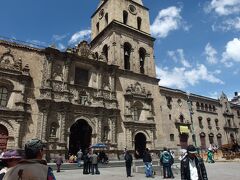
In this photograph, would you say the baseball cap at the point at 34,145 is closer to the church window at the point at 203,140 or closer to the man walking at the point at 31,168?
the man walking at the point at 31,168

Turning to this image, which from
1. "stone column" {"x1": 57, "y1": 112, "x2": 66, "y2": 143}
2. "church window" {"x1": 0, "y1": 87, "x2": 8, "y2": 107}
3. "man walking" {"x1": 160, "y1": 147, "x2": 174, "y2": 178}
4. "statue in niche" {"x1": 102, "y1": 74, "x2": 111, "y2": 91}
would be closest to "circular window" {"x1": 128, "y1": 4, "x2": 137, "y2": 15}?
"statue in niche" {"x1": 102, "y1": 74, "x2": 111, "y2": 91}

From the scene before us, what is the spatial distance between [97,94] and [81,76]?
2.84 m

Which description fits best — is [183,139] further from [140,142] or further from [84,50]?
[84,50]

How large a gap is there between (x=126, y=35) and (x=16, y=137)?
723 inches

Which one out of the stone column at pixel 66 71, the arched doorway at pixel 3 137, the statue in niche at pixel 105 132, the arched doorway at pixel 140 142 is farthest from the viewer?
the arched doorway at pixel 140 142

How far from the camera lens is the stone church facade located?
20734 millimetres

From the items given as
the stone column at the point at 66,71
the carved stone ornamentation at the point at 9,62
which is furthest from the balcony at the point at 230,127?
the carved stone ornamentation at the point at 9,62

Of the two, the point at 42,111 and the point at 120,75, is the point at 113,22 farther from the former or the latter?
the point at 42,111

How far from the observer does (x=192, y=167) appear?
16.6 ft

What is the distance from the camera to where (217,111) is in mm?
44438

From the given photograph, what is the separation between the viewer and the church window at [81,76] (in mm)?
25734

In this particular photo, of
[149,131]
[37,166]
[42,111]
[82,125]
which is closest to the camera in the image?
[37,166]

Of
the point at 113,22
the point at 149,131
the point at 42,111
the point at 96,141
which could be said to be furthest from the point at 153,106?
the point at 42,111

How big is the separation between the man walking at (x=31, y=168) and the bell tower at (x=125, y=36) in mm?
25126
